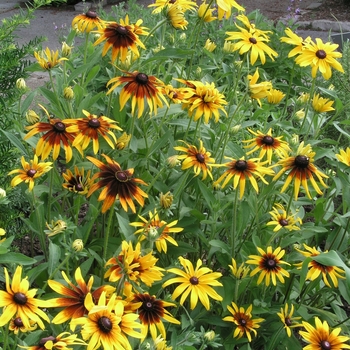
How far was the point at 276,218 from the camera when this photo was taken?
1.44 m

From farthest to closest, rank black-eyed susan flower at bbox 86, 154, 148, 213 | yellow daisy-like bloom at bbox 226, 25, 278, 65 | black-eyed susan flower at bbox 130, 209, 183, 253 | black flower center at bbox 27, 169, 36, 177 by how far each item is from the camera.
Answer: yellow daisy-like bloom at bbox 226, 25, 278, 65 < black flower center at bbox 27, 169, 36, 177 < black-eyed susan flower at bbox 130, 209, 183, 253 < black-eyed susan flower at bbox 86, 154, 148, 213

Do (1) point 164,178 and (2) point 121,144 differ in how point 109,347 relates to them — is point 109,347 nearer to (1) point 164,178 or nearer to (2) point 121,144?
(2) point 121,144

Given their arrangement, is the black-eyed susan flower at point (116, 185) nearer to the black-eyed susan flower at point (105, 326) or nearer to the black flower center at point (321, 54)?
the black-eyed susan flower at point (105, 326)

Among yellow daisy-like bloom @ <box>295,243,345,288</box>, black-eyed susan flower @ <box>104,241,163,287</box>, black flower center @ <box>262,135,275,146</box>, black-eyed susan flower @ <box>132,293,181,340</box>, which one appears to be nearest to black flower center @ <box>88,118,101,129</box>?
black-eyed susan flower @ <box>104,241,163,287</box>

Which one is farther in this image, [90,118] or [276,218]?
[276,218]

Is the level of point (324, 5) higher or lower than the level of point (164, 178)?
lower

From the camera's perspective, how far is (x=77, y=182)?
144 centimetres

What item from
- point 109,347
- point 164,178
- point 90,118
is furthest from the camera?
point 164,178

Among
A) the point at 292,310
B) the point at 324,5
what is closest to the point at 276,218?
the point at 292,310

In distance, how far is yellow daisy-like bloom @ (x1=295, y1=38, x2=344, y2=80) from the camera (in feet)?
5.24

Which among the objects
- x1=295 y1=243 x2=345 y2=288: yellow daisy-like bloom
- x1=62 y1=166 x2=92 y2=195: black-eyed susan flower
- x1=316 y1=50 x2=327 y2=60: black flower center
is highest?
x1=316 y1=50 x2=327 y2=60: black flower center

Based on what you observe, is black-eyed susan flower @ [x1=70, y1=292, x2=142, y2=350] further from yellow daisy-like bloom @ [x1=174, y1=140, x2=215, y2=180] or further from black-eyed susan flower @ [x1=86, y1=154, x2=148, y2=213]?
→ yellow daisy-like bloom @ [x1=174, y1=140, x2=215, y2=180]

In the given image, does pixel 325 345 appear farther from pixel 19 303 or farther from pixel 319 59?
pixel 319 59

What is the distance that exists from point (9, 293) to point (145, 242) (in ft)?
1.50
